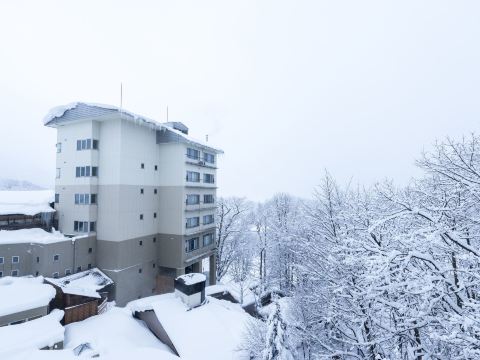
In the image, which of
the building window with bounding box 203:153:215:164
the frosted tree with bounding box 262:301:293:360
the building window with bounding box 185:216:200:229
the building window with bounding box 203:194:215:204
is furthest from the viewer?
the building window with bounding box 203:153:215:164

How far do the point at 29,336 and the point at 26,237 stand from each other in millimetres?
11933

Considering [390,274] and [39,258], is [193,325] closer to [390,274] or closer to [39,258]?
[39,258]

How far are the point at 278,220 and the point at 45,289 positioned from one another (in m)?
30.2

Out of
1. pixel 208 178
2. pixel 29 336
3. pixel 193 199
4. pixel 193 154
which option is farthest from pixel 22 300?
pixel 208 178

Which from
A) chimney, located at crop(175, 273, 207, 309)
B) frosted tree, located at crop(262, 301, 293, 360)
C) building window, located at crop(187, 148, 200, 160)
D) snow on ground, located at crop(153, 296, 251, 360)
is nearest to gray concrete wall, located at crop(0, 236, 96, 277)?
snow on ground, located at crop(153, 296, 251, 360)

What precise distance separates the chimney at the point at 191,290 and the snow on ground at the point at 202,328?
1.49ft

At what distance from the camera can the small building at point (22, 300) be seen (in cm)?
1656

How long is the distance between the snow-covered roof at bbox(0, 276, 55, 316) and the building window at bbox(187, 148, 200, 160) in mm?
18259

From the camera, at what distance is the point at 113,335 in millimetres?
17328

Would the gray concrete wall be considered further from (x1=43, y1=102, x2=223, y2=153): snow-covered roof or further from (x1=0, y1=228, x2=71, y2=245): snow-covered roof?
(x1=43, y1=102, x2=223, y2=153): snow-covered roof

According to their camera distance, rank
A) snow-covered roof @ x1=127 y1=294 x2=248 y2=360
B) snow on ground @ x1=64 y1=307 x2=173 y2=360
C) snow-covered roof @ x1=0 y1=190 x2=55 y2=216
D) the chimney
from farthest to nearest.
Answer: snow-covered roof @ x1=0 y1=190 x2=55 y2=216 < the chimney < snow-covered roof @ x1=127 y1=294 x2=248 y2=360 < snow on ground @ x1=64 y1=307 x2=173 y2=360

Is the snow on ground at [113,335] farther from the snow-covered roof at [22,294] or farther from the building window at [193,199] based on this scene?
the building window at [193,199]

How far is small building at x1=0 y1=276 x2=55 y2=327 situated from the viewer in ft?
54.3

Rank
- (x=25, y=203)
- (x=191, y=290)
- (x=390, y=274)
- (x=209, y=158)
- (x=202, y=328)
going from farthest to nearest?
(x=209, y=158) < (x=25, y=203) < (x=191, y=290) < (x=202, y=328) < (x=390, y=274)
